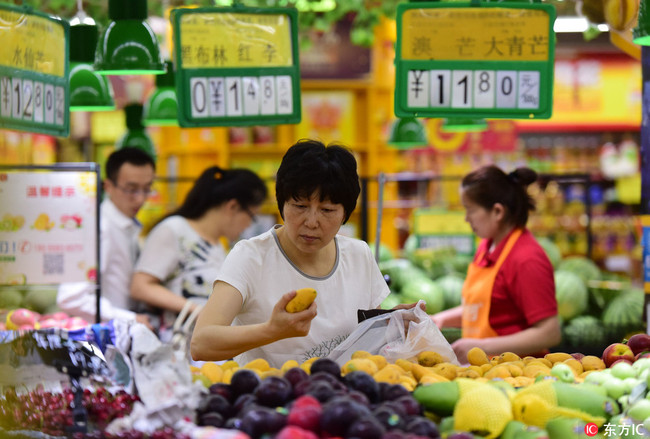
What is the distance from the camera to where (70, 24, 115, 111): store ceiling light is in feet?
14.6

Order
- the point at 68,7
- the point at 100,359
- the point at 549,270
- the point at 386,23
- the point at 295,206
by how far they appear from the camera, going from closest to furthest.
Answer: the point at 100,359 → the point at 295,206 → the point at 549,270 → the point at 68,7 → the point at 386,23

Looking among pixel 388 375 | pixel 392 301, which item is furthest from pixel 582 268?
pixel 388 375

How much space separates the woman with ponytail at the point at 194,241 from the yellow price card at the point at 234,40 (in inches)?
50.5

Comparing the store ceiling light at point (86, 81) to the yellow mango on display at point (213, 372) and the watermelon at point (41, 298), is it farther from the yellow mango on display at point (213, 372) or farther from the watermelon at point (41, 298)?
the yellow mango on display at point (213, 372)

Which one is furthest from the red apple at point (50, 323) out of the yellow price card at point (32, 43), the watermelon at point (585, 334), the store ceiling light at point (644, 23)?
the watermelon at point (585, 334)

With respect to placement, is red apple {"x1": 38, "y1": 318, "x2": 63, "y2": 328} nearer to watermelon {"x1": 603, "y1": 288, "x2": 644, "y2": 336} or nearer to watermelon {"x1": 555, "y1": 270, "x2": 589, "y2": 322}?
watermelon {"x1": 555, "y1": 270, "x2": 589, "y2": 322}

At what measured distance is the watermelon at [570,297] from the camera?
571 centimetres

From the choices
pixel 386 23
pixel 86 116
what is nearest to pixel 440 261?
pixel 386 23

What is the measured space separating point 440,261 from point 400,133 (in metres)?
1.11

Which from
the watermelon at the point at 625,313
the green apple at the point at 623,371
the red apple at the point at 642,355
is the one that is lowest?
the watermelon at the point at 625,313

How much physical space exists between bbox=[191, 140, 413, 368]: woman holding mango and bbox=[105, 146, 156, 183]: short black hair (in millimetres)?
2367

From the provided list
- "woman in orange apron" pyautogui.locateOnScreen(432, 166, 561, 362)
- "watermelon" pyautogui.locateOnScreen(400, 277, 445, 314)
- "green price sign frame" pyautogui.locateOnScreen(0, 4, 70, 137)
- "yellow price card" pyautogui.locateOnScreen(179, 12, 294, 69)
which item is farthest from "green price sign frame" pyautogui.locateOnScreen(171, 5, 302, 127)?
"watermelon" pyautogui.locateOnScreen(400, 277, 445, 314)

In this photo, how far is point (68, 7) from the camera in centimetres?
764

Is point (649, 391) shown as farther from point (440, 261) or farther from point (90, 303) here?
point (440, 261)
